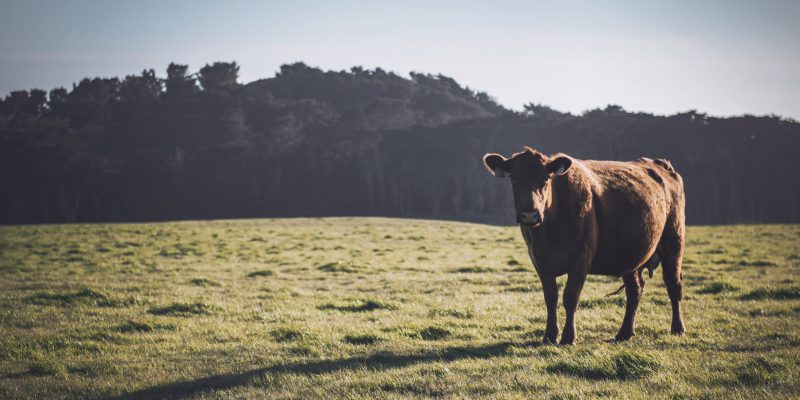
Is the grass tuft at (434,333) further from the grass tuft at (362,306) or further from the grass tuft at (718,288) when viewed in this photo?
the grass tuft at (718,288)

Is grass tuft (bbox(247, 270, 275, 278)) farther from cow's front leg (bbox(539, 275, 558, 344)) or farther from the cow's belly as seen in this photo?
the cow's belly

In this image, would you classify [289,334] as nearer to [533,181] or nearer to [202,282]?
[533,181]

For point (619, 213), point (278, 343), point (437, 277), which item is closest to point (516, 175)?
point (619, 213)

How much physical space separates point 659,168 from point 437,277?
314 inches

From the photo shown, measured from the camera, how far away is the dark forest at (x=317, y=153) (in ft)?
253

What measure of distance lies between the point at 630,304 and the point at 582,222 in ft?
6.14

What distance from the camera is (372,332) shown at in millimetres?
9438

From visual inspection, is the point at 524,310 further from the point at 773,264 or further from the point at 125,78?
the point at 125,78

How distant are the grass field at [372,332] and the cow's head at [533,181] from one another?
1808mm

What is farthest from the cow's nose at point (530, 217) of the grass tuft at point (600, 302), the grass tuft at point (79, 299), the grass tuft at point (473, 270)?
the grass tuft at point (473, 270)

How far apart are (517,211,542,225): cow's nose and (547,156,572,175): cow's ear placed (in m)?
0.76

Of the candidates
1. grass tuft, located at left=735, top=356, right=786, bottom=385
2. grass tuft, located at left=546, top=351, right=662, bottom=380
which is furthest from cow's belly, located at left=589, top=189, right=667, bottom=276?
grass tuft, located at left=735, top=356, right=786, bottom=385

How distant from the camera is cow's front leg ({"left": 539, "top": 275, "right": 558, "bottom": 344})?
8.02m

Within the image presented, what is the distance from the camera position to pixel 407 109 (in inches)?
3602
